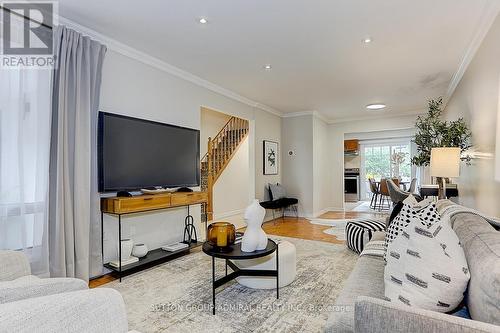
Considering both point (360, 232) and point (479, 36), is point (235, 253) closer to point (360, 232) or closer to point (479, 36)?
point (360, 232)

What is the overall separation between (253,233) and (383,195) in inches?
279

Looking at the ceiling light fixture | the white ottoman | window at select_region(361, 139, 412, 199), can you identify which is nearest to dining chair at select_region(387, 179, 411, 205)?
the ceiling light fixture

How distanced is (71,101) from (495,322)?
332cm

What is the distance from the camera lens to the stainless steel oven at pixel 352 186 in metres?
10.4

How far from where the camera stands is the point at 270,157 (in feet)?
21.6

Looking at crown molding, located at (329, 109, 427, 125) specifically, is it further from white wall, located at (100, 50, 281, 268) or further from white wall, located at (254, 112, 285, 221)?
white wall, located at (100, 50, 281, 268)

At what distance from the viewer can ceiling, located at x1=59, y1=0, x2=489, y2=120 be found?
98.0 inches

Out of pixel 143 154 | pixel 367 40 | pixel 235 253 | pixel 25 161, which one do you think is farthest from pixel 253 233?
pixel 367 40

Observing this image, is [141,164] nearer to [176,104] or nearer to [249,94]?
[176,104]

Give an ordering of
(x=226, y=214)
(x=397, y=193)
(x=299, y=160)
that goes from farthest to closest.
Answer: (x=299, y=160) < (x=226, y=214) < (x=397, y=193)

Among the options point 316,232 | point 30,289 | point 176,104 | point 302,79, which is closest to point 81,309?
point 30,289

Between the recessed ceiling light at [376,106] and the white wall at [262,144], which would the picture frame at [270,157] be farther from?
the recessed ceiling light at [376,106]

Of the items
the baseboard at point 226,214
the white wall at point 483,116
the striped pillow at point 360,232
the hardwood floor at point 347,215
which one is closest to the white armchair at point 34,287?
the white wall at point 483,116

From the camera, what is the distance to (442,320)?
92cm
